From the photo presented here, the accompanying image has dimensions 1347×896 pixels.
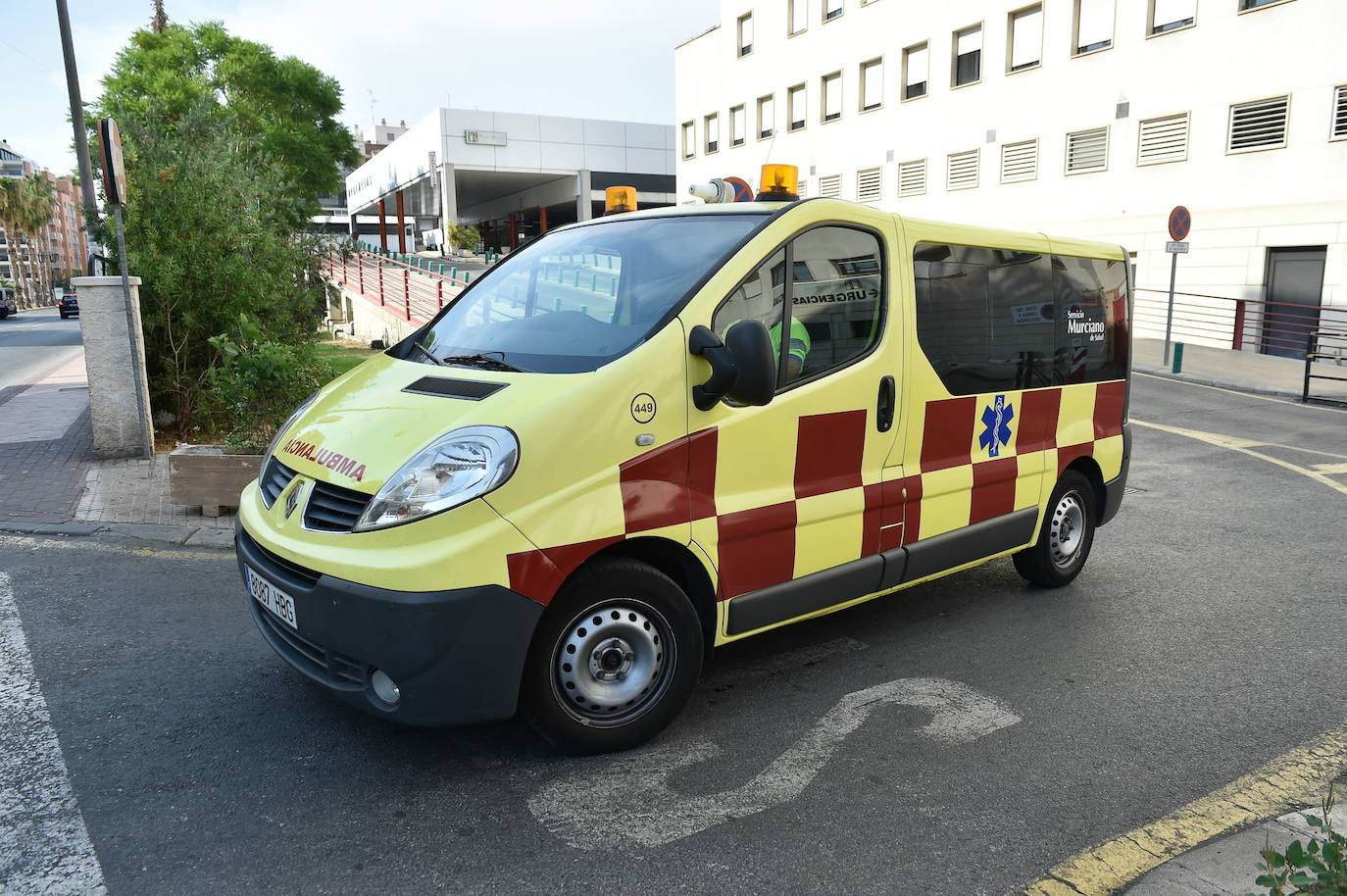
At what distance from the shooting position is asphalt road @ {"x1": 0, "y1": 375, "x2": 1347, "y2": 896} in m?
2.74

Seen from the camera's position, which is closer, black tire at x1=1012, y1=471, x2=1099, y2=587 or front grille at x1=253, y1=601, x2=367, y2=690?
front grille at x1=253, y1=601, x2=367, y2=690

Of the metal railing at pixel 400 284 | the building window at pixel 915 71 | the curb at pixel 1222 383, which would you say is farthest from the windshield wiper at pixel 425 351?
the building window at pixel 915 71

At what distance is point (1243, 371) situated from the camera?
17.3 m

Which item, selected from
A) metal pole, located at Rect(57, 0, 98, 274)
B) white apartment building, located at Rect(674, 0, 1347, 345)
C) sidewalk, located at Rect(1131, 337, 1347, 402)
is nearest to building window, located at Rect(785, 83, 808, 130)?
white apartment building, located at Rect(674, 0, 1347, 345)

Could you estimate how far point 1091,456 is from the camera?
532 cm

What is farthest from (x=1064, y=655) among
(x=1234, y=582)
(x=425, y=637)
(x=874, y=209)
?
(x=425, y=637)

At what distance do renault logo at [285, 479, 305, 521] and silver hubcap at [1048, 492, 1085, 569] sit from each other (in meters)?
3.83

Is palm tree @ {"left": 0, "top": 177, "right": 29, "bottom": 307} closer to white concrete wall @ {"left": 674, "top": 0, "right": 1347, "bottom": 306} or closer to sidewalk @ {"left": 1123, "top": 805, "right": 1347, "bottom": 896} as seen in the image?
white concrete wall @ {"left": 674, "top": 0, "right": 1347, "bottom": 306}

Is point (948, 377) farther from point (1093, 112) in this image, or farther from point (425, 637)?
point (1093, 112)

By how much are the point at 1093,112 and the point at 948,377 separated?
2206cm

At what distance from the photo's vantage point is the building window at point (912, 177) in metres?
28.2

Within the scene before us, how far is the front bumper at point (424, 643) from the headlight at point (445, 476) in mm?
246

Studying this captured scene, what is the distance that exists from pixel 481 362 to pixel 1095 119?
23467 mm

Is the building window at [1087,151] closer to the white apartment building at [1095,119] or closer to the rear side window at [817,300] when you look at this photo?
the white apartment building at [1095,119]
